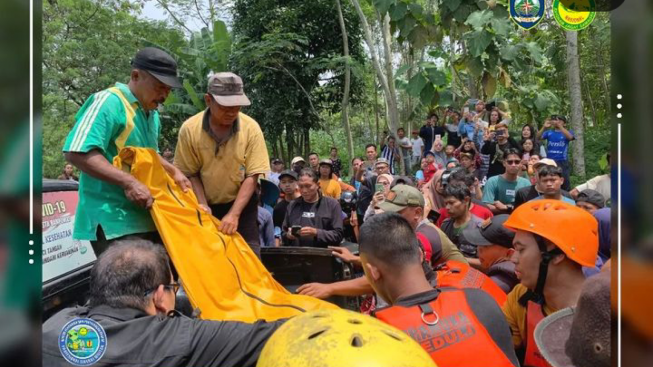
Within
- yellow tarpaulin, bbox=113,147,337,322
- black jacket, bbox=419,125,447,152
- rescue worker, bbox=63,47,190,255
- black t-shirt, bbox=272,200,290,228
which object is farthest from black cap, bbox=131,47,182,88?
black jacket, bbox=419,125,447,152

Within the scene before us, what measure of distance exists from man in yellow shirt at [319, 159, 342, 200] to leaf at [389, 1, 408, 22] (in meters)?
4.24

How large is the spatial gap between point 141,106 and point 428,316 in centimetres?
190

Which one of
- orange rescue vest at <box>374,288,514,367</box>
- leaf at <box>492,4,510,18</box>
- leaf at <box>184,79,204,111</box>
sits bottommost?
orange rescue vest at <box>374,288,514,367</box>

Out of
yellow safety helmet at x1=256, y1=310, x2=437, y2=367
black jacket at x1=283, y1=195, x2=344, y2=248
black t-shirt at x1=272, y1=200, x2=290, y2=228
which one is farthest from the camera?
black t-shirt at x1=272, y1=200, x2=290, y2=228

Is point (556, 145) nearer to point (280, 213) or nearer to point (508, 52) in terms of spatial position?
point (280, 213)

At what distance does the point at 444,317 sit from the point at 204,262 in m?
1.47

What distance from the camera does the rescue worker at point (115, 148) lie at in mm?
2533

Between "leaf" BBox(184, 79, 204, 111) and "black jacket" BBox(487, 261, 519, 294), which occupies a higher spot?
"leaf" BBox(184, 79, 204, 111)

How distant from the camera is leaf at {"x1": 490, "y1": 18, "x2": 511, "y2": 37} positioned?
3.11 metres

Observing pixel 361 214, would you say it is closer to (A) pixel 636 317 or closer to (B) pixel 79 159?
(B) pixel 79 159

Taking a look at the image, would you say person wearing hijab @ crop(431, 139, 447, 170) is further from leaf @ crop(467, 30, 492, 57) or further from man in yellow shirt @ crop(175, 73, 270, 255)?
man in yellow shirt @ crop(175, 73, 270, 255)

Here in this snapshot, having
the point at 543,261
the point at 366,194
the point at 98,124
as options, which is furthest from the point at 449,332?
the point at 366,194

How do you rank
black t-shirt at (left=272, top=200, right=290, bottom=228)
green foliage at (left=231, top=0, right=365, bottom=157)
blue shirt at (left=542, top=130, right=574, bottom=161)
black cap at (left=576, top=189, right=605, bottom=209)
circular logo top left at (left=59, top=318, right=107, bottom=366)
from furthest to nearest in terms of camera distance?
1. green foliage at (left=231, top=0, right=365, bottom=157)
2. blue shirt at (left=542, top=130, right=574, bottom=161)
3. black t-shirt at (left=272, top=200, right=290, bottom=228)
4. black cap at (left=576, top=189, right=605, bottom=209)
5. circular logo top left at (left=59, top=318, right=107, bottom=366)

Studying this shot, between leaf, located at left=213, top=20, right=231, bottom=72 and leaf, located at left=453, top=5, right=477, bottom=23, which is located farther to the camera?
leaf, located at left=213, top=20, right=231, bottom=72
